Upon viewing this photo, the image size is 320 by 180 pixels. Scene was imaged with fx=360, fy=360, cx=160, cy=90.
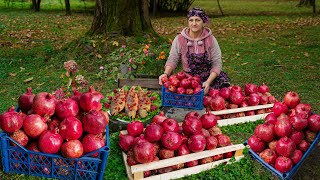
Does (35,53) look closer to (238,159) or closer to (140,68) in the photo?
(140,68)

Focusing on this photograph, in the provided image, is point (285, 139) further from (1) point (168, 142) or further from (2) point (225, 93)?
(2) point (225, 93)

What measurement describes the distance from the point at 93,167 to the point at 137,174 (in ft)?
1.32

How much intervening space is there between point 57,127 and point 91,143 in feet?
1.02

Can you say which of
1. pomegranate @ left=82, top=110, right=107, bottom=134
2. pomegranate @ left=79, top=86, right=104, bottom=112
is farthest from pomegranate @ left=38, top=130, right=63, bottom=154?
pomegranate @ left=79, top=86, right=104, bottom=112

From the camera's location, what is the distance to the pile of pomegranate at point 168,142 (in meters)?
3.12

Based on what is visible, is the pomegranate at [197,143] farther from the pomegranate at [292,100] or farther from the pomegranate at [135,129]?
the pomegranate at [292,100]

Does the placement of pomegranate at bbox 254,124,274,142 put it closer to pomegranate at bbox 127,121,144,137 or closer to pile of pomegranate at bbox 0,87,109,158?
pomegranate at bbox 127,121,144,137

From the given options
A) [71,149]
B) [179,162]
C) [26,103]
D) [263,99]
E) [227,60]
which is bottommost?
[227,60]

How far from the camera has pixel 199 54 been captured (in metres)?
4.97

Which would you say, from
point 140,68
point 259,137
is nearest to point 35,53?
point 140,68

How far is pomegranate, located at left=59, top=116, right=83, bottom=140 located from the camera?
2.78 metres

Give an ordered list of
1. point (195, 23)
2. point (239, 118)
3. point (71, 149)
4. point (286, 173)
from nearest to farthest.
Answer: point (71, 149) → point (286, 173) → point (239, 118) → point (195, 23)

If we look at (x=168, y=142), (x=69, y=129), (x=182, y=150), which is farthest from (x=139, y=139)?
(x=69, y=129)

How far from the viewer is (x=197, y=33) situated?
16.1ft
